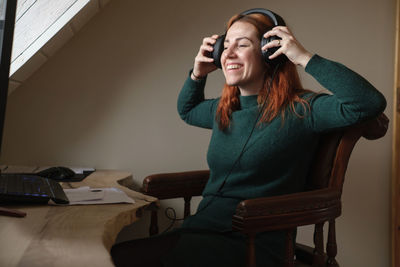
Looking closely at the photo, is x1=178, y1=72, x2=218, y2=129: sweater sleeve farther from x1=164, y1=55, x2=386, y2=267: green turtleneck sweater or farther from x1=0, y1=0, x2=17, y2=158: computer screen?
x1=0, y1=0, x2=17, y2=158: computer screen

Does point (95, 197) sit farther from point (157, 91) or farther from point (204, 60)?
point (157, 91)

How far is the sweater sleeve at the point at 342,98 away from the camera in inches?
44.3

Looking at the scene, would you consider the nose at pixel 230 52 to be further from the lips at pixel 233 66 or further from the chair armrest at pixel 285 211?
the chair armrest at pixel 285 211

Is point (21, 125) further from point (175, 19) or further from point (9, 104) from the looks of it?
point (175, 19)

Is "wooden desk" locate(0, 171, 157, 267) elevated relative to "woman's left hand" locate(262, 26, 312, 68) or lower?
A: lower

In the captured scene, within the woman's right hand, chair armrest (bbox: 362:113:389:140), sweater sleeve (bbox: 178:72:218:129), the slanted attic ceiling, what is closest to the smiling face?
the woman's right hand

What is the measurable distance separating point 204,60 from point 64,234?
0.90 meters

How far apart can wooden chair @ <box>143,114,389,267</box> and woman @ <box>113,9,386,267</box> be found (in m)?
0.06

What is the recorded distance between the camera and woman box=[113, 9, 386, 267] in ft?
3.67

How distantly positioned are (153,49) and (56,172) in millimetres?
796

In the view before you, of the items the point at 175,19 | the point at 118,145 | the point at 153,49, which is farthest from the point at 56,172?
the point at 175,19

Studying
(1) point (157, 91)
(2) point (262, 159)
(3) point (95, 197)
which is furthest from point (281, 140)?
(1) point (157, 91)

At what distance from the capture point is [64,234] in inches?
29.6

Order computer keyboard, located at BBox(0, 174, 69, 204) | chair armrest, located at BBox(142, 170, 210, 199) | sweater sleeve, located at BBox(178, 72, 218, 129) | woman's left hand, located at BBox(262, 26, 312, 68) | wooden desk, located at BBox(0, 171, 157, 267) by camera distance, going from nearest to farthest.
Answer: wooden desk, located at BBox(0, 171, 157, 267), computer keyboard, located at BBox(0, 174, 69, 204), woman's left hand, located at BBox(262, 26, 312, 68), chair armrest, located at BBox(142, 170, 210, 199), sweater sleeve, located at BBox(178, 72, 218, 129)
